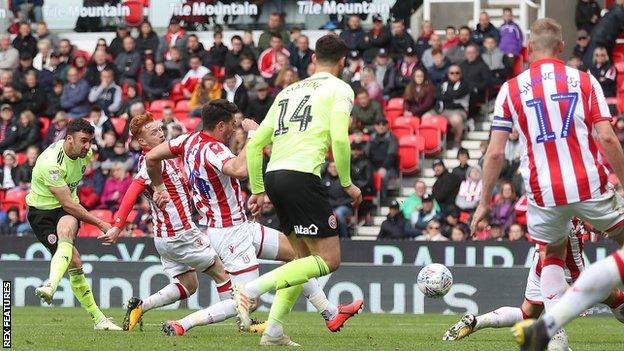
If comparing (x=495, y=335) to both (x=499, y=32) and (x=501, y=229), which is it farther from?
(x=499, y=32)

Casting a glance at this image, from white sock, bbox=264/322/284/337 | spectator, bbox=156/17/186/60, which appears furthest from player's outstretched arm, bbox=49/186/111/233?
spectator, bbox=156/17/186/60

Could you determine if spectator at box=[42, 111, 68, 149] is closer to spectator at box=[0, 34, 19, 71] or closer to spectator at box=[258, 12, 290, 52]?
spectator at box=[0, 34, 19, 71]

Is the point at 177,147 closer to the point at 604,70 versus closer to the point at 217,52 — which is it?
the point at 604,70

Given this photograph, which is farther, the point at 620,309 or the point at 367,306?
the point at 367,306

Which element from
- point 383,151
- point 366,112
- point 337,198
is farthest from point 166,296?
point 366,112

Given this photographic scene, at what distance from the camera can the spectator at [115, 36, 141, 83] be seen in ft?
84.6

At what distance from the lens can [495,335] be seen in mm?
12930

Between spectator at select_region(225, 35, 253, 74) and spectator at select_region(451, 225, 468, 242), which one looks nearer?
spectator at select_region(451, 225, 468, 242)

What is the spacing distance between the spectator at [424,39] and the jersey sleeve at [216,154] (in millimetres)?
12437

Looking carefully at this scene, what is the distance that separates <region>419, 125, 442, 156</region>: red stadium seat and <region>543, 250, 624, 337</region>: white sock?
1505 centimetres

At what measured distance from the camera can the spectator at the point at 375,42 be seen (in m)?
23.9

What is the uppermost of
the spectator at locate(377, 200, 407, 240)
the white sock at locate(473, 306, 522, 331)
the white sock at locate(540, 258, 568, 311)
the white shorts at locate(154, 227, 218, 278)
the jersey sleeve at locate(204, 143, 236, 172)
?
the jersey sleeve at locate(204, 143, 236, 172)

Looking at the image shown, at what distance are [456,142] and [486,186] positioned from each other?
555 inches

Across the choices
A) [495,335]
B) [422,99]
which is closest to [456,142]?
[422,99]
